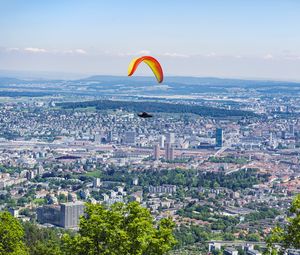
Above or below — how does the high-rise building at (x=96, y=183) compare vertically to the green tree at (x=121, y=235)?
below

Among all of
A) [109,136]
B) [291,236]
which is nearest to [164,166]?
[109,136]

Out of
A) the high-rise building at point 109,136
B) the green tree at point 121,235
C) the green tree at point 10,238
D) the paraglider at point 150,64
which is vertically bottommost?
the high-rise building at point 109,136

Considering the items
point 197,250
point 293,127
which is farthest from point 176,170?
point 293,127

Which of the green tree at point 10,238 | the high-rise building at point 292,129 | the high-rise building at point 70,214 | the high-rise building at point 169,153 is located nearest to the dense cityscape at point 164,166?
the high-rise building at point 70,214

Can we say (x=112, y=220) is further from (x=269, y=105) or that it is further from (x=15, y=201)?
(x=269, y=105)

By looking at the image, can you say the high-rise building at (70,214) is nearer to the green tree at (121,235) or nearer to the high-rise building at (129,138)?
the green tree at (121,235)

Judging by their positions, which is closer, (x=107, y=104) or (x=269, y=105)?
(x=107, y=104)

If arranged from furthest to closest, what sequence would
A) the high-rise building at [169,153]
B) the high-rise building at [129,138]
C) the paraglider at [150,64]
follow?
the high-rise building at [129,138], the high-rise building at [169,153], the paraglider at [150,64]
